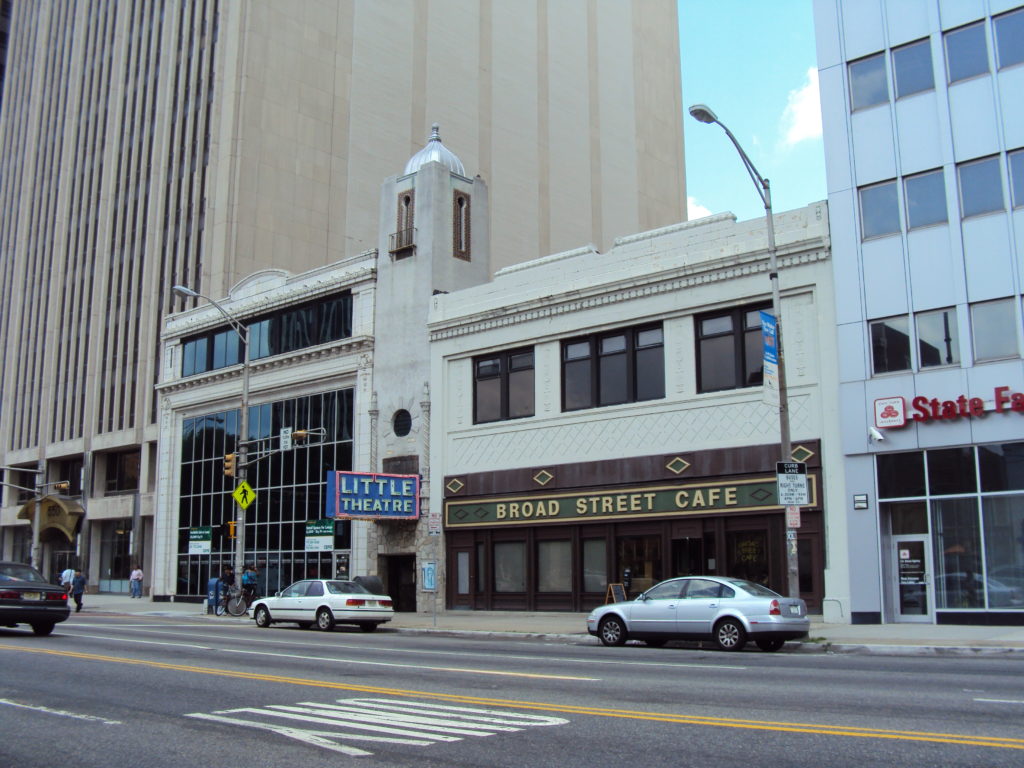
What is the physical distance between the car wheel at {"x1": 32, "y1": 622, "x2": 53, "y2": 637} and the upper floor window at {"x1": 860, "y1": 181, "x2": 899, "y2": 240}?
21264 mm

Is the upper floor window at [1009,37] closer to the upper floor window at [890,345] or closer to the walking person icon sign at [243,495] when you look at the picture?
the upper floor window at [890,345]

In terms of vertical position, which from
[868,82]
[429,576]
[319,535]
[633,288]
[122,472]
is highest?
[868,82]

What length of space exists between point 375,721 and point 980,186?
2084 centimetres

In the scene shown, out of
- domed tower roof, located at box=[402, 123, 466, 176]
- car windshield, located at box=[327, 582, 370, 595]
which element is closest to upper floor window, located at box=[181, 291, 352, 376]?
domed tower roof, located at box=[402, 123, 466, 176]

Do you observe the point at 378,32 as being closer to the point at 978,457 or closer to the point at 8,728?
the point at 978,457

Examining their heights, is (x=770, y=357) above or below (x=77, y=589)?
above

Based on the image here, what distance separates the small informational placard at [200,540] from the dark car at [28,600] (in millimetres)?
22664

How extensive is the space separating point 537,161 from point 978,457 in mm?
47807

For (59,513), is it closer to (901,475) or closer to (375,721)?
(901,475)

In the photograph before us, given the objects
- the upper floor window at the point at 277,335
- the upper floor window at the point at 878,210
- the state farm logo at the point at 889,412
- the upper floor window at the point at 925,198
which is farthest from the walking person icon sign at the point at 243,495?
the upper floor window at the point at 925,198

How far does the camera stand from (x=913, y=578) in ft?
78.7

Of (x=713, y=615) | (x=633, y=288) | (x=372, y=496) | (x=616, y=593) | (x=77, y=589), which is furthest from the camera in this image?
(x=77, y=589)

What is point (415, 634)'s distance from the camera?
2652 cm

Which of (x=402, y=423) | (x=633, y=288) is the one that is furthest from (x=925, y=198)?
(x=402, y=423)
